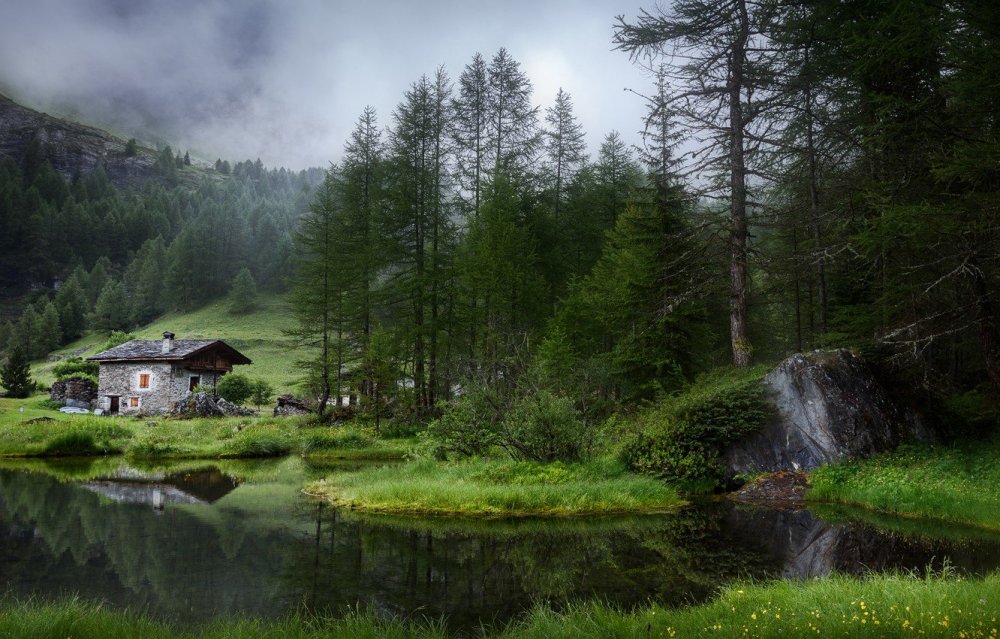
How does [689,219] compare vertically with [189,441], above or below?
above

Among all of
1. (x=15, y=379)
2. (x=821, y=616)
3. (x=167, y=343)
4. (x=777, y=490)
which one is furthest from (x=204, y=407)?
(x=821, y=616)

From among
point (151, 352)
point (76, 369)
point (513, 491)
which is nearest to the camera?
point (513, 491)

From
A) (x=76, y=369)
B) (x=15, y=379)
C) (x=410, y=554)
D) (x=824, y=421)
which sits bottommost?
(x=410, y=554)

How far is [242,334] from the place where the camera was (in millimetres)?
74625

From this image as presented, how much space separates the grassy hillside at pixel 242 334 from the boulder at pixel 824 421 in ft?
168

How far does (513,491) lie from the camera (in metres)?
13.4

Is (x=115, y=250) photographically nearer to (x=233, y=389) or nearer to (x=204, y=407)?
(x=233, y=389)

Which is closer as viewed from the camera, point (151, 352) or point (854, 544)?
point (854, 544)

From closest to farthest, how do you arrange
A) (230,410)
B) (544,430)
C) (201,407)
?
(544,430), (201,407), (230,410)

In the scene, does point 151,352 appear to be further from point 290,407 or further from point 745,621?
point 745,621

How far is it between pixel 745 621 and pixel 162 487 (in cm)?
1655

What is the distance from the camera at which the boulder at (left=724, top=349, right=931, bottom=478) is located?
15156 mm

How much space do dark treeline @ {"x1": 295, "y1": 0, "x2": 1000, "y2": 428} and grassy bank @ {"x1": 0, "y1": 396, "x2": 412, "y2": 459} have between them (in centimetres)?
351

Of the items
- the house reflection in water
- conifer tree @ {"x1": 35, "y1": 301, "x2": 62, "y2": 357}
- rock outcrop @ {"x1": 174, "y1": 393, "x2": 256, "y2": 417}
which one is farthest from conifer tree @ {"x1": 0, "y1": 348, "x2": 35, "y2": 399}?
conifer tree @ {"x1": 35, "y1": 301, "x2": 62, "y2": 357}
